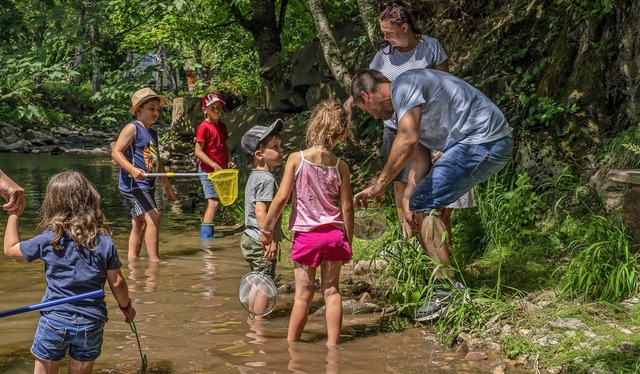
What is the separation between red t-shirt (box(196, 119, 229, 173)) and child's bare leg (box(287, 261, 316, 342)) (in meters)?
4.88

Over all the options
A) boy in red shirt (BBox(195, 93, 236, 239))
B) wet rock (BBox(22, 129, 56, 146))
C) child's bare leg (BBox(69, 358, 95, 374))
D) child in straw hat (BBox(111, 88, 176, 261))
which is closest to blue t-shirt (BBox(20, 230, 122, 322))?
child's bare leg (BBox(69, 358, 95, 374))

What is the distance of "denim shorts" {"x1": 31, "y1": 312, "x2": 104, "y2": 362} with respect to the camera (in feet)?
14.5

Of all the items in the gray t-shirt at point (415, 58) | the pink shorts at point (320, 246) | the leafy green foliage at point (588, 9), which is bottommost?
the pink shorts at point (320, 246)

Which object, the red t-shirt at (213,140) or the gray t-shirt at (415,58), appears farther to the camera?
the red t-shirt at (213,140)

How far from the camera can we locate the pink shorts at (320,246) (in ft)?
19.0

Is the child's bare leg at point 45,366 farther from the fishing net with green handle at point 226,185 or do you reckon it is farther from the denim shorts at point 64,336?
the fishing net with green handle at point 226,185

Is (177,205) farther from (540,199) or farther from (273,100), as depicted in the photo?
(540,199)

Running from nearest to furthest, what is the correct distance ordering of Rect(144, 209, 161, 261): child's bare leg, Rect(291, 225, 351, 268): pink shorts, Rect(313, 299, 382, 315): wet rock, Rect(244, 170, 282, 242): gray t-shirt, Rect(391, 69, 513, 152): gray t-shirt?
Rect(291, 225, 351, 268): pink shorts, Rect(391, 69, 513, 152): gray t-shirt, Rect(244, 170, 282, 242): gray t-shirt, Rect(313, 299, 382, 315): wet rock, Rect(144, 209, 161, 261): child's bare leg

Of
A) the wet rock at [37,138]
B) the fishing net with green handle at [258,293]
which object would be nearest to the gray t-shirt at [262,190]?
the fishing net with green handle at [258,293]

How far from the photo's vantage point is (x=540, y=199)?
7.69 m

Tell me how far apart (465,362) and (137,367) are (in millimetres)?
2039

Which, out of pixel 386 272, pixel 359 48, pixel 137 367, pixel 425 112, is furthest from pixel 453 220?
pixel 359 48

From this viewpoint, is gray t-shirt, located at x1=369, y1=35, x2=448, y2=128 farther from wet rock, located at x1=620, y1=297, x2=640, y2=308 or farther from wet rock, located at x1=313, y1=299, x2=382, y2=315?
wet rock, located at x1=620, y1=297, x2=640, y2=308

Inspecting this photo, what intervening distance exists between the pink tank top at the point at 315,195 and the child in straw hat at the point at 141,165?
124 inches
